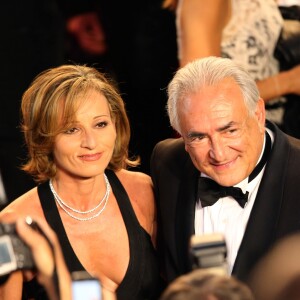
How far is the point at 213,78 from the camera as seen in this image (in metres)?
2.69

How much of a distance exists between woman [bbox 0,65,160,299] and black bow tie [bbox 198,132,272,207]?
0.33 metres

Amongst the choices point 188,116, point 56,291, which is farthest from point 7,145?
point 56,291

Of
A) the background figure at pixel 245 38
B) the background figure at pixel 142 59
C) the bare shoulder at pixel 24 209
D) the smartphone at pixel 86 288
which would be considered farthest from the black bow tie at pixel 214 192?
the background figure at pixel 142 59

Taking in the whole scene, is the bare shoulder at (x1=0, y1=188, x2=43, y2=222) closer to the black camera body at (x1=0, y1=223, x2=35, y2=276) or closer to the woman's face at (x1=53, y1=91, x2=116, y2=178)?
the woman's face at (x1=53, y1=91, x2=116, y2=178)

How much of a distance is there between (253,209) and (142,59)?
61.5 inches

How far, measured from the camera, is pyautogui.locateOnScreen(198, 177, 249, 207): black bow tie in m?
2.72

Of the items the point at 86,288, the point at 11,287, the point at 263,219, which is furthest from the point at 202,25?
the point at 86,288

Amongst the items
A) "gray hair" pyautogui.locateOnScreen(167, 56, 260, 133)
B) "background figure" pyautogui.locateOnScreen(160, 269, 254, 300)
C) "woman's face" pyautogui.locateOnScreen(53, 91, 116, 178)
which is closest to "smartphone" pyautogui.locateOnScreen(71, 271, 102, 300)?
"background figure" pyautogui.locateOnScreen(160, 269, 254, 300)

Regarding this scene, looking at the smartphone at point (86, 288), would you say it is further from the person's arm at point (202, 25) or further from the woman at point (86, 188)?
the person's arm at point (202, 25)

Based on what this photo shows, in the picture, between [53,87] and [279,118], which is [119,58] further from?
[53,87]

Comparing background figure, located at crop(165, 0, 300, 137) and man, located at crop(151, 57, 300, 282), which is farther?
background figure, located at crop(165, 0, 300, 137)

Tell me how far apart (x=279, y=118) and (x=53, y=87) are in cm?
102

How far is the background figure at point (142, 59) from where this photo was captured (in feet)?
13.2

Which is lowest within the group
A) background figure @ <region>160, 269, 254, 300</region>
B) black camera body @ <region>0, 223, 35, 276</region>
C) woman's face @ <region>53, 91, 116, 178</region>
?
woman's face @ <region>53, 91, 116, 178</region>
